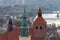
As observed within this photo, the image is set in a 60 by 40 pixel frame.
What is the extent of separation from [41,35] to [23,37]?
3075 mm

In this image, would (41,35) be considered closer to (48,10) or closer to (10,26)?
(10,26)

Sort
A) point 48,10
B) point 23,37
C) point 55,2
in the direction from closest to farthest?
1. point 23,37
2. point 48,10
3. point 55,2

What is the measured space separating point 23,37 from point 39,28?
115 inches

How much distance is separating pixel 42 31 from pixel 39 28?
0.78 feet

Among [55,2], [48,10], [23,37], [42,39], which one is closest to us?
[23,37]

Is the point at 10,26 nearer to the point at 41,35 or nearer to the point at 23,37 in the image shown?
the point at 41,35

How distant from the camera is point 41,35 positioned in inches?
843

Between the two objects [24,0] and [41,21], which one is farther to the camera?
[24,0]

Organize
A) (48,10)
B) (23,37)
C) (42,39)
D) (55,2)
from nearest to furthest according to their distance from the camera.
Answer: (23,37), (42,39), (48,10), (55,2)

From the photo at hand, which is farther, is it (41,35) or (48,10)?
(48,10)

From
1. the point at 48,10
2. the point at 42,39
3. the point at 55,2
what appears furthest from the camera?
the point at 55,2

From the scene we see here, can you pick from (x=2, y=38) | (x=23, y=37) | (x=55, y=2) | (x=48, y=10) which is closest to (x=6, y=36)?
(x=2, y=38)

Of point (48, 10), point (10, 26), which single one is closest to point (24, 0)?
point (48, 10)

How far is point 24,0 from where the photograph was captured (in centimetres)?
10194
